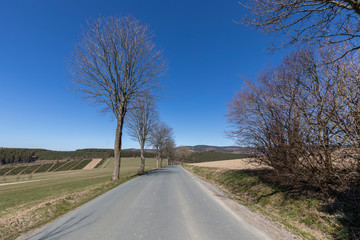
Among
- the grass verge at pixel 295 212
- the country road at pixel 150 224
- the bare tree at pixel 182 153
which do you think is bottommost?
the grass verge at pixel 295 212

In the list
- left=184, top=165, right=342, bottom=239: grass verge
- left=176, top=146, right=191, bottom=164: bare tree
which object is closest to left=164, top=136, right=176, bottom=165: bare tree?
left=176, top=146, right=191, bottom=164: bare tree

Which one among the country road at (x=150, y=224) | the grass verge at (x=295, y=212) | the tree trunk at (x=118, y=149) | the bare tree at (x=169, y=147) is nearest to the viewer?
the country road at (x=150, y=224)

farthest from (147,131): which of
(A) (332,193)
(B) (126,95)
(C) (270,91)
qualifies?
(A) (332,193)

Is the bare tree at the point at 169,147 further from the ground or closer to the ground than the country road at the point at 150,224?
further from the ground

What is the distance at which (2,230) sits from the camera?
4.03 m

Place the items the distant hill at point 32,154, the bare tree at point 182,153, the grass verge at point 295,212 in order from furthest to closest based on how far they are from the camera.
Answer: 1. the distant hill at point 32,154
2. the bare tree at point 182,153
3. the grass verge at point 295,212

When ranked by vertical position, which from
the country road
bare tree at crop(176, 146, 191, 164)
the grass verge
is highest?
bare tree at crop(176, 146, 191, 164)

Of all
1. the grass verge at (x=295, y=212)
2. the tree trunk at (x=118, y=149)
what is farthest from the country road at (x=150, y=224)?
the tree trunk at (x=118, y=149)

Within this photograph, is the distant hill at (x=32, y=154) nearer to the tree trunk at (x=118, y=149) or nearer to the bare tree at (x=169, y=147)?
the bare tree at (x=169, y=147)

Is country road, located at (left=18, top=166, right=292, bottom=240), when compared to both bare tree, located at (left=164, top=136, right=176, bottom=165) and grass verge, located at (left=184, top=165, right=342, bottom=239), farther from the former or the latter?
bare tree, located at (left=164, top=136, right=176, bottom=165)

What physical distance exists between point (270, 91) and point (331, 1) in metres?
4.92

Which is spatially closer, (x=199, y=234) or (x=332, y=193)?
(x=199, y=234)

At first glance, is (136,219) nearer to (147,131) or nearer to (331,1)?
(331,1)

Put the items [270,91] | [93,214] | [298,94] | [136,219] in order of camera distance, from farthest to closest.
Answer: [270,91]
[298,94]
[93,214]
[136,219]
